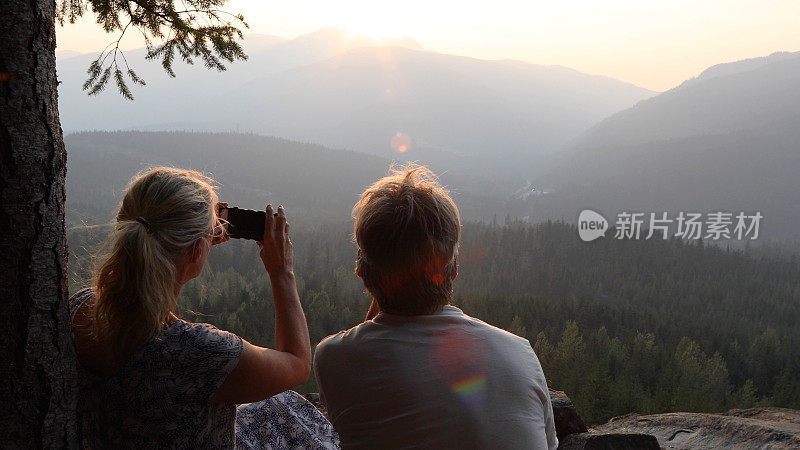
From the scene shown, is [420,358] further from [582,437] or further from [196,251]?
[582,437]

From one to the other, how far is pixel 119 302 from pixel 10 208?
0.45 meters

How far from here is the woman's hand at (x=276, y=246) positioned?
2.12 metres

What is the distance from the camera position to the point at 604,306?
31.1m

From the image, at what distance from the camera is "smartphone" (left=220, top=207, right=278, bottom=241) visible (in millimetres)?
2219

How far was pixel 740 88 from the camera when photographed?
176000 millimetres

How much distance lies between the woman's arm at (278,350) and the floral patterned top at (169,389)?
2.0 inches

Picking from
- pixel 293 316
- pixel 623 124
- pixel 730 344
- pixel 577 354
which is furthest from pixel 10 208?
pixel 623 124

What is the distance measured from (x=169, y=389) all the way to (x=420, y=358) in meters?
0.86

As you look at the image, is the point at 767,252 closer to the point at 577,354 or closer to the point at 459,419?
the point at 577,354

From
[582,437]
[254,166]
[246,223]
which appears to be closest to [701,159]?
[254,166]

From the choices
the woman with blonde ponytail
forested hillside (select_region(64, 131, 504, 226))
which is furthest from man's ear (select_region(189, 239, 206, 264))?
forested hillside (select_region(64, 131, 504, 226))

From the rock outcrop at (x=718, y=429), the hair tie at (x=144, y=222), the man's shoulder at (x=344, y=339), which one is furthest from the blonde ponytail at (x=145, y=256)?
the rock outcrop at (x=718, y=429)

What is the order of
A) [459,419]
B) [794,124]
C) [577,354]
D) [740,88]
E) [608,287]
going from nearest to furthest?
[459,419]
[577,354]
[608,287]
[794,124]
[740,88]

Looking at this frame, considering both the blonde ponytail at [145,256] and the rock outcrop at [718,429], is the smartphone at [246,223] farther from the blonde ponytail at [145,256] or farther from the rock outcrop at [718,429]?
the rock outcrop at [718,429]
